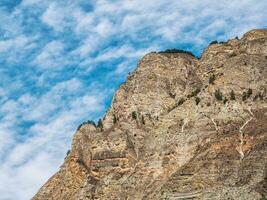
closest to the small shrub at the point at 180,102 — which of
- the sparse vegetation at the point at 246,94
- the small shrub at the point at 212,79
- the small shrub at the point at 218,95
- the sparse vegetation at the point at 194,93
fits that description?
the sparse vegetation at the point at 194,93

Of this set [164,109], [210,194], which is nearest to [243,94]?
[164,109]

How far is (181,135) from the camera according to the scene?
120 metres

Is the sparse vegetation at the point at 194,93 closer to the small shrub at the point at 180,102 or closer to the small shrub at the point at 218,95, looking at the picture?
the small shrub at the point at 180,102

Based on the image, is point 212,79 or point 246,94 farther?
point 212,79

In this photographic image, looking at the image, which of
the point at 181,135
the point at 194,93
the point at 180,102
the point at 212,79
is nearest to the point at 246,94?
the point at 212,79

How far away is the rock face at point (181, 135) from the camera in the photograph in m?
103

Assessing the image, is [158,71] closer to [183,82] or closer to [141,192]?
[183,82]

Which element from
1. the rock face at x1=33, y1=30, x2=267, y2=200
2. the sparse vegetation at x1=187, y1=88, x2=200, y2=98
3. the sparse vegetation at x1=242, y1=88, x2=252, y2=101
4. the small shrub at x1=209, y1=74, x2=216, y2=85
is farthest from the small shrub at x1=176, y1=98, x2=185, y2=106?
the sparse vegetation at x1=242, y1=88, x2=252, y2=101

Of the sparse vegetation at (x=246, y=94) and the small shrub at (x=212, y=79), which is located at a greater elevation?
the small shrub at (x=212, y=79)

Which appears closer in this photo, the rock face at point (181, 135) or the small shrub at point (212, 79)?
the rock face at point (181, 135)

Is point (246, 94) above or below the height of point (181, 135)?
above

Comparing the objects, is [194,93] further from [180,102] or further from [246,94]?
[246,94]

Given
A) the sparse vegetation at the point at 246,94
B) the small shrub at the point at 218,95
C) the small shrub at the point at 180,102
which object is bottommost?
the sparse vegetation at the point at 246,94

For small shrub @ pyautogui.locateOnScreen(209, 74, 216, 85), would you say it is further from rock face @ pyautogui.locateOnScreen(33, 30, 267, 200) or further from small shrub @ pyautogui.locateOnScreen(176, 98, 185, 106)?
small shrub @ pyautogui.locateOnScreen(176, 98, 185, 106)
